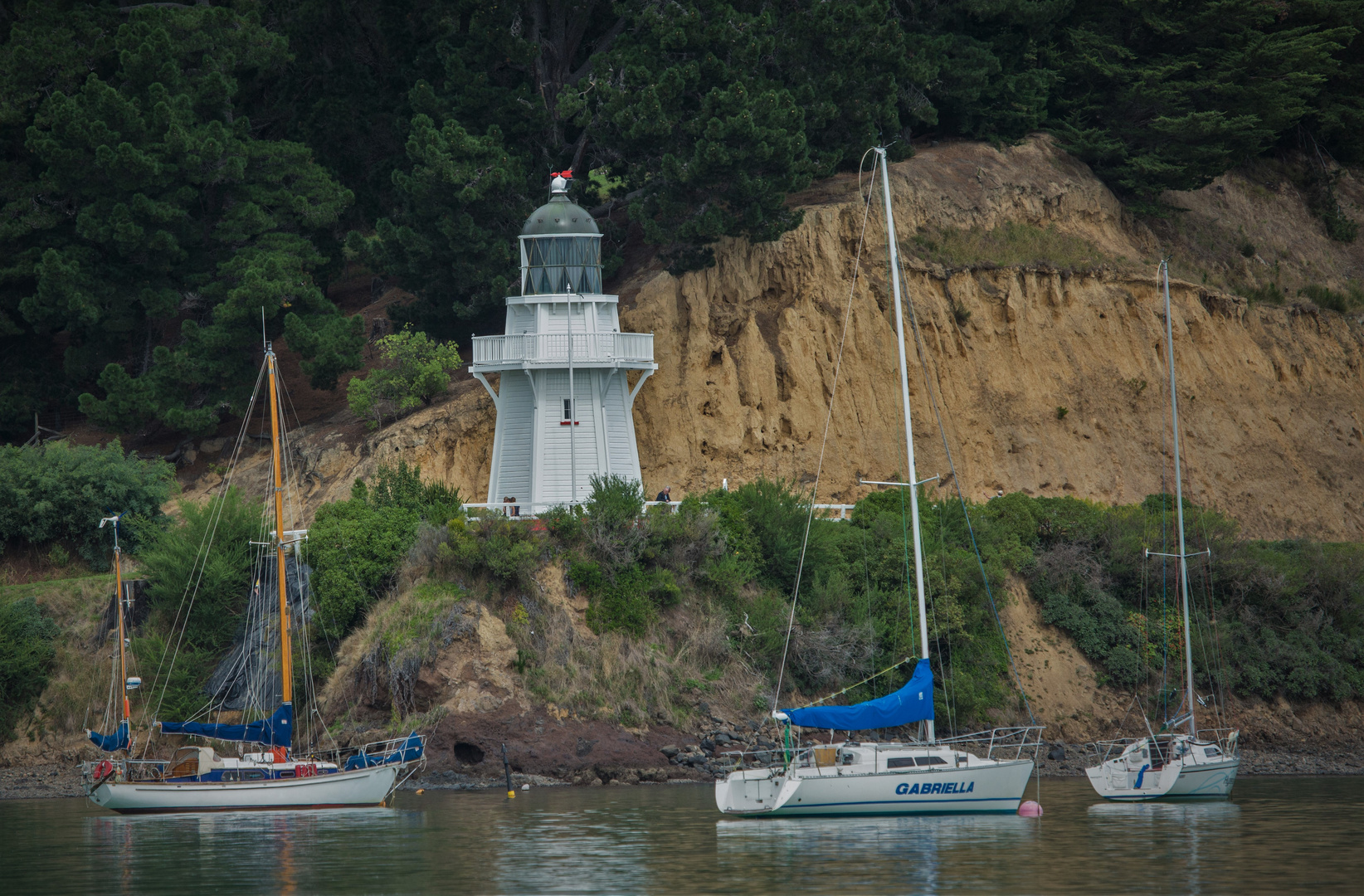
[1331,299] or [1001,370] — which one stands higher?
[1331,299]

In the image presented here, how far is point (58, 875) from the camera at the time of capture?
2756cm

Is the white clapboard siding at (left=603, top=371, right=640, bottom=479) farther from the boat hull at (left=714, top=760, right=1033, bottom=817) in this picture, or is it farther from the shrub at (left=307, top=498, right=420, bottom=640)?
the boat hull at (left=714, top=760, right=1033, bottom=817)

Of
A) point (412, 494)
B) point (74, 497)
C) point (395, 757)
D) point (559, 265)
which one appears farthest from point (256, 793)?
point (559, 265)

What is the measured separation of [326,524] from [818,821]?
58.2ft

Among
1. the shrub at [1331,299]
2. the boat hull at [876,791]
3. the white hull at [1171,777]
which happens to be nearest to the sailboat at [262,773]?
the boat hull at [876,791]

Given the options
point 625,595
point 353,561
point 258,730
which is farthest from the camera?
point 353,561

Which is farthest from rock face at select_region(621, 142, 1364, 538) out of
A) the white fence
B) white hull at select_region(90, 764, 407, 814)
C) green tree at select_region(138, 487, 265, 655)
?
white hull at select_region(90, 764, 407, 814)

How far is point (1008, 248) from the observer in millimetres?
57000

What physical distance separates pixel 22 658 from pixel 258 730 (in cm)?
1096

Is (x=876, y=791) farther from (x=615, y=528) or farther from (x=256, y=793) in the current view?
(x=256, y=793)

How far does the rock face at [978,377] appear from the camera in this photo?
51.6 metres

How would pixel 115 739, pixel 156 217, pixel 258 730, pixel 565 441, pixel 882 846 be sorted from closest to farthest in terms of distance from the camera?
pixel 882 846 < pixel 258 730 < pixel 115 739 < pixel 565 441 < pixel 156 217

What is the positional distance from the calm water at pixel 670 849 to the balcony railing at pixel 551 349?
13.3 metres

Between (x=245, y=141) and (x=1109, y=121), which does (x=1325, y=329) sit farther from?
(x=245, y=141)
